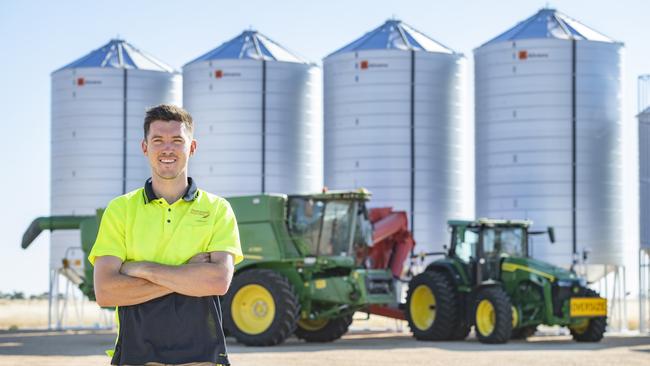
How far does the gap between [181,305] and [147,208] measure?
0.34 metres

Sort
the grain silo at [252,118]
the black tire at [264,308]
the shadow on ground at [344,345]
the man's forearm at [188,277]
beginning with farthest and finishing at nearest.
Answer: the grain silo at [252,118], the black tire at [264,308], the shadow on ground at [344,345], the man's forearm at [188,277]

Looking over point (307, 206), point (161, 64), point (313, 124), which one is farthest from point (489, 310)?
point (161, 64)

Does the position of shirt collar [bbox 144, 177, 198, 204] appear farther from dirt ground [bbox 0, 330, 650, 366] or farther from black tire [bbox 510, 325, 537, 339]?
black tire [bbox 510, 325, 537, 339]

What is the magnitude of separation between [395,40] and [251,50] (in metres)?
3.61

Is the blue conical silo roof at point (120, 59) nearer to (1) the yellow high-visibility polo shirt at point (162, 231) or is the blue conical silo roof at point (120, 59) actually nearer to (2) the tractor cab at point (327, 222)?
(2) the tractor cab at point (327, 222)

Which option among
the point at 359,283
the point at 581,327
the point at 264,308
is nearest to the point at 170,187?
the point at 264,308

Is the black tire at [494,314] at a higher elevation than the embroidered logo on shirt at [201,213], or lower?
lower

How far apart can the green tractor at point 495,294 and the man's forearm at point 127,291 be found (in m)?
15.9

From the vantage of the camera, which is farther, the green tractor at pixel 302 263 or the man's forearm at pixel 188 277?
the green tractor at pixel 302 263

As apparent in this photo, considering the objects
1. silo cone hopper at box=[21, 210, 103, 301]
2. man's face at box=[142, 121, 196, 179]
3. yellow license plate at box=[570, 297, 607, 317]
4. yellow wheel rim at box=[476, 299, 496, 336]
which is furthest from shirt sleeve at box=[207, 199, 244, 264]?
silo cone hopper at box=[21, 210, 103, 301]

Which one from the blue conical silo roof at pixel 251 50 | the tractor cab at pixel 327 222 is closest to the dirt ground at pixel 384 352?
the tractor cab at pixel 327 222

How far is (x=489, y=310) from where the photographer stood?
20031mm

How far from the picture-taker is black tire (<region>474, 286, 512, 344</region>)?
19.4 metres

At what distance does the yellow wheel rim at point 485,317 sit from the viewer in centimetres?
1984
